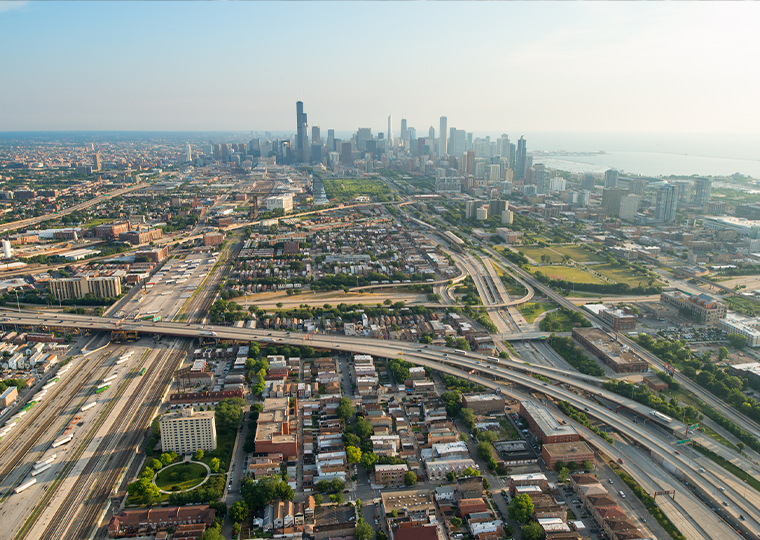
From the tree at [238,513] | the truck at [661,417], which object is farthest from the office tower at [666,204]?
the tree at [238,513]

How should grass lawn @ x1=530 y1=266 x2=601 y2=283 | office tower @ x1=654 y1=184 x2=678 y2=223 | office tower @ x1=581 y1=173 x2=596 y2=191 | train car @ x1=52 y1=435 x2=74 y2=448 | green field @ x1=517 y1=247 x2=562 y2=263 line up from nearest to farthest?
train car @ x1=52 y1=435 x2=74 y2=448, grass lawn @ x1=530 y1=266 x2=601 y2=283, green field @ x1=517 y1=247 x2=562 y2=263, office tower @ x1=654 y1=184 x2=678 y2=223, office tower @ x1=581 y1=173 x2=596 y2=191

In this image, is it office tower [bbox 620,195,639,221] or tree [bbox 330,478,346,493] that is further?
office tower [bbox 620,195,639,221]

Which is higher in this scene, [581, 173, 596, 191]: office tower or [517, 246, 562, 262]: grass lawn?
[581, 173, 596, 191]: office tower

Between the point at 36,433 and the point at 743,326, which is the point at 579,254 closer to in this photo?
the point at 743,326

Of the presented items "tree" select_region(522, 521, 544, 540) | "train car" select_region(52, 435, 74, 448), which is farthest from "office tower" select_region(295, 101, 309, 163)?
"tree" select_region(522, 521, 544, 540)

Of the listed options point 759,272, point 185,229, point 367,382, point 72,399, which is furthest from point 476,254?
point 72,399

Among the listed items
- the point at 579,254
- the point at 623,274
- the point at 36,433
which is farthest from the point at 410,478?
the point at 579,254

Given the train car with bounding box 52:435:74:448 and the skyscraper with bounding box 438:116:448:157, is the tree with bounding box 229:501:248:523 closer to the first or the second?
the train car with bounding box 52:435:74:448
